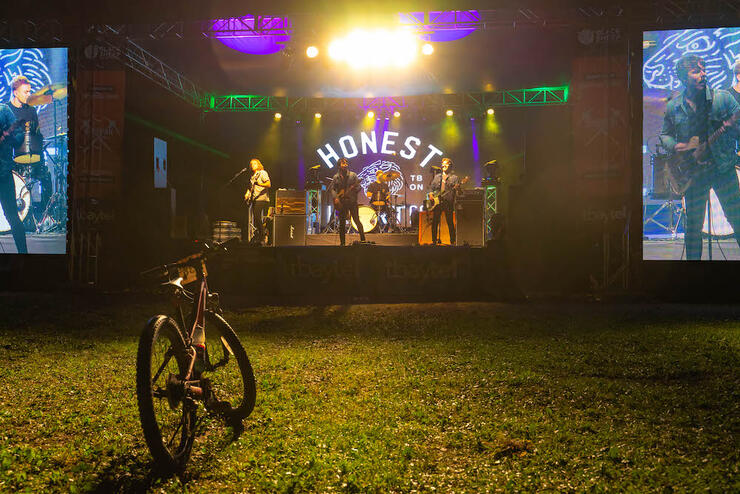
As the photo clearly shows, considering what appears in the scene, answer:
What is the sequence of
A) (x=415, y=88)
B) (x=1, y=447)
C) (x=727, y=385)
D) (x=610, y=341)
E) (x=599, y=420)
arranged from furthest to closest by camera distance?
(x=415, y=88) → (x=610, y=341) → (x=727, y=385) → (x=599, y=420) → (x=1, y=447)

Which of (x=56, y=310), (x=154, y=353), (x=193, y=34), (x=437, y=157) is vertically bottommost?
(x=56, y=310)

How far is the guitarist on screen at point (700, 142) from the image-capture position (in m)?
10.6

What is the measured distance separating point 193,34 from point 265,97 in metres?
6.07

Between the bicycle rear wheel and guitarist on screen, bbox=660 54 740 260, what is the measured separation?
35.2 ft

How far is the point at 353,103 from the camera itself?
728 inches

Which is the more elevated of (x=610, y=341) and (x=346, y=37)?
(x=346, y=37)

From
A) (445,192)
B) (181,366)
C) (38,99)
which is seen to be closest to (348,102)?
(445,192)

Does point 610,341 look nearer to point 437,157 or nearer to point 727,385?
point 727,385

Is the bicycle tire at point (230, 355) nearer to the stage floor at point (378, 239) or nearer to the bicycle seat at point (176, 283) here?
the bicycle seat at point (176, 283)

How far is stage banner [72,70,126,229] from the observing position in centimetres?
1172

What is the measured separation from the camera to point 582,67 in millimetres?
10875

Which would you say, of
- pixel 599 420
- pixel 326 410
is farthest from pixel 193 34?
pixel 599 420

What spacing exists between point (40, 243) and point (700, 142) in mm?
13562

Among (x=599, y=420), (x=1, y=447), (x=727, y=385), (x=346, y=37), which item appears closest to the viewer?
(x=1, y=447)
